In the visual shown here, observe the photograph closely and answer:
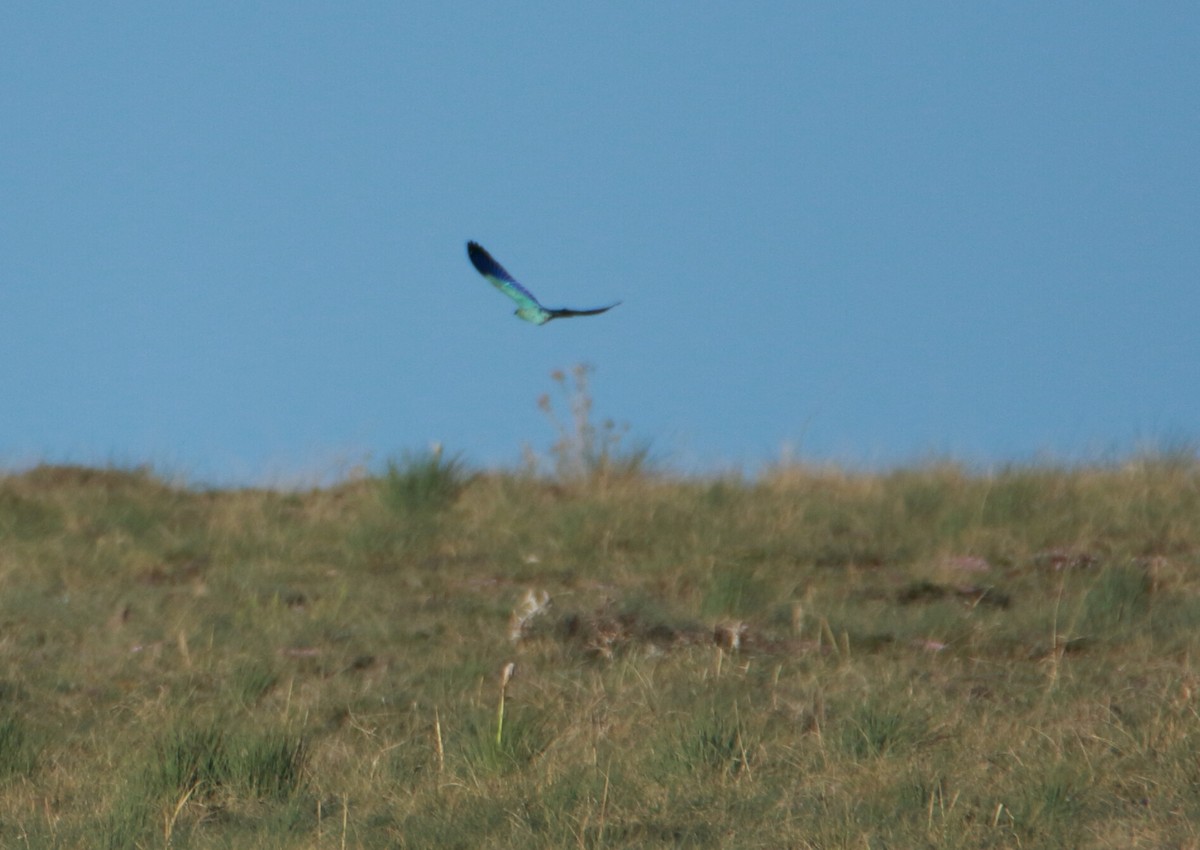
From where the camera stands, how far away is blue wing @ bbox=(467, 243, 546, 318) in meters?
5.24

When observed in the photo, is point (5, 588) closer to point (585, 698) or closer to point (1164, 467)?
point (585, 698)

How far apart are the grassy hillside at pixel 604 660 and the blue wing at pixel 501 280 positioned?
4.09ft

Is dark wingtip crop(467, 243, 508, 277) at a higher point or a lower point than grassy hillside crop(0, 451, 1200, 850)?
higher

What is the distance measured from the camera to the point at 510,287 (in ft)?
17.4

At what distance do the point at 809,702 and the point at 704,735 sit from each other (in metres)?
0.86

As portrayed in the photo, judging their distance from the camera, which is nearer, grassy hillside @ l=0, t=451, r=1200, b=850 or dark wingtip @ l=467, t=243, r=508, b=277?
grassy hillside @ l=0, t=451, r=1200, b=850

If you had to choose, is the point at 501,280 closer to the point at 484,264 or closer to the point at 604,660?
the point at 484,264

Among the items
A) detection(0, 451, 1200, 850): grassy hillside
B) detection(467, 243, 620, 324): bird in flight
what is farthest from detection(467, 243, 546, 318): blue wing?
detection(0, 451, 1200, 850): grassy hillside

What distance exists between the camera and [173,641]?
24.5 feet

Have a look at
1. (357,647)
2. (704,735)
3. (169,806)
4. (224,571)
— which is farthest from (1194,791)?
(224,571)

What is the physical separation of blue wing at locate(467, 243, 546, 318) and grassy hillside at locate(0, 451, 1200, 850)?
1245 millimetres

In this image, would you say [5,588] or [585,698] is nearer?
[585,698]

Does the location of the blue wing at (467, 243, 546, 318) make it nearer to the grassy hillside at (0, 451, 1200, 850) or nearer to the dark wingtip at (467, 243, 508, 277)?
the dark wingtip at (467, 243, 508, 277)

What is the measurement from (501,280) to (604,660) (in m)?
2.19
